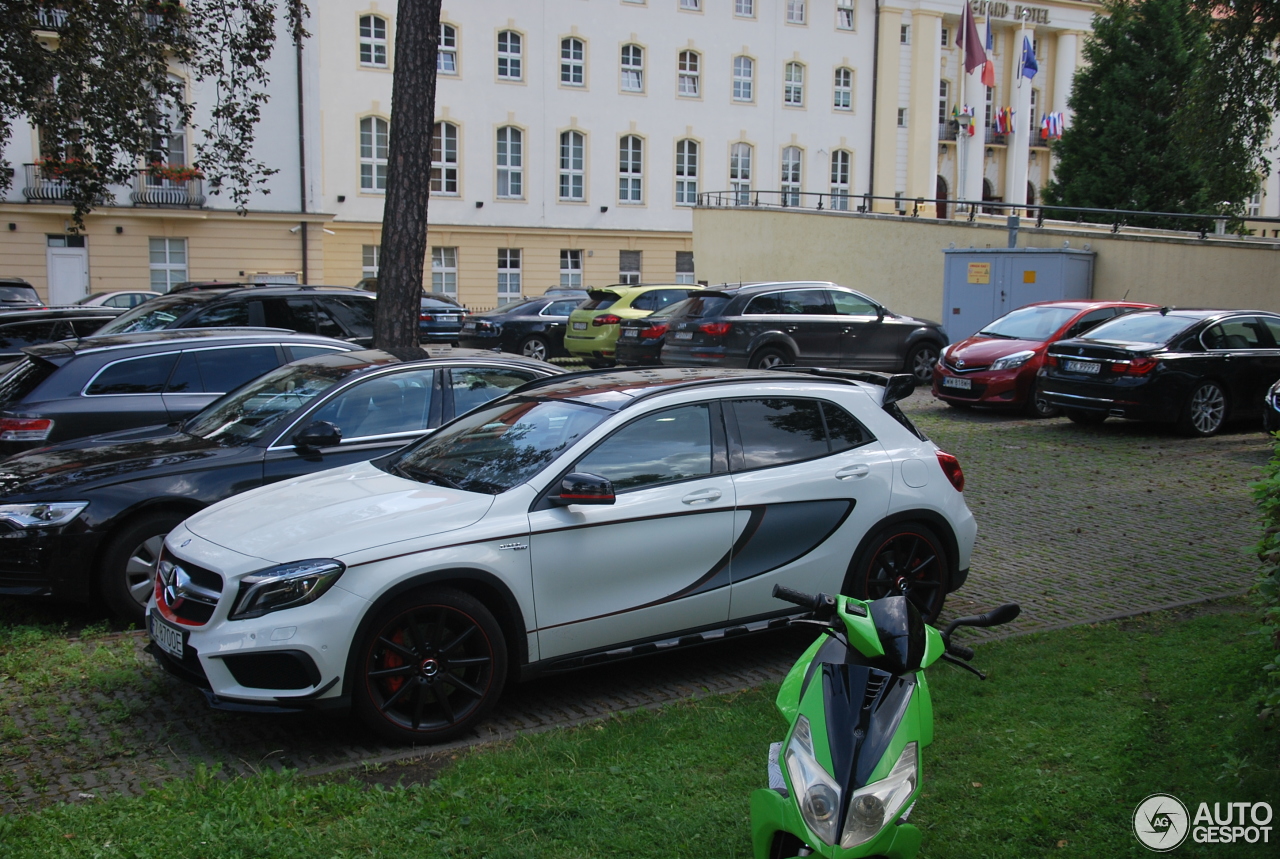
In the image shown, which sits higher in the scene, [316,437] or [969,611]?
[316,437]

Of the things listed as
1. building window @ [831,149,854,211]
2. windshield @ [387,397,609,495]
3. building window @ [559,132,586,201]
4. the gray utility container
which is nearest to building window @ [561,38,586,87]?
building window @ [559,132,586,201]

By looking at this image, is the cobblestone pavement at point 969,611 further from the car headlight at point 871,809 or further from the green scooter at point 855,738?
the car headlight at point 871,809

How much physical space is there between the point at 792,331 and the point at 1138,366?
19.3ft

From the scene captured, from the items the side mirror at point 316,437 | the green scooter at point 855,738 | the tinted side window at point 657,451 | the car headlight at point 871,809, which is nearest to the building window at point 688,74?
the side mirror at point 316,437

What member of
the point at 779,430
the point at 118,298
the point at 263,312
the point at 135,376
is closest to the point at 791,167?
the point at 118,298

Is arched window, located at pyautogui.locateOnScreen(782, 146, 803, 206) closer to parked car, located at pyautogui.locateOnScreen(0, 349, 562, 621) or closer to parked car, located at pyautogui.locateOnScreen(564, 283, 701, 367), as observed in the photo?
parked car, located at pyautogui.locateOnScreen(564, 283, 701, 367)

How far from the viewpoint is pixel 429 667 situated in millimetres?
5105

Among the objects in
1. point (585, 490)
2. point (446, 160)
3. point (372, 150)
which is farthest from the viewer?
point (446, 160)

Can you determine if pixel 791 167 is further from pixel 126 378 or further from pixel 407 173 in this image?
pixel 126 378

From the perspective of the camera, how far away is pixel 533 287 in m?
46.8

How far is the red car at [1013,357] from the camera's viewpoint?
1577 cm

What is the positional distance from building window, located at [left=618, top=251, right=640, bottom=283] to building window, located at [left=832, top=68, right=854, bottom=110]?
39.4ft

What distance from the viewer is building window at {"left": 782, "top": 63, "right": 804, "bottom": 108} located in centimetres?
5059

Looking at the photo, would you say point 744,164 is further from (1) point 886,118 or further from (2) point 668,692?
(2) point 668,692
